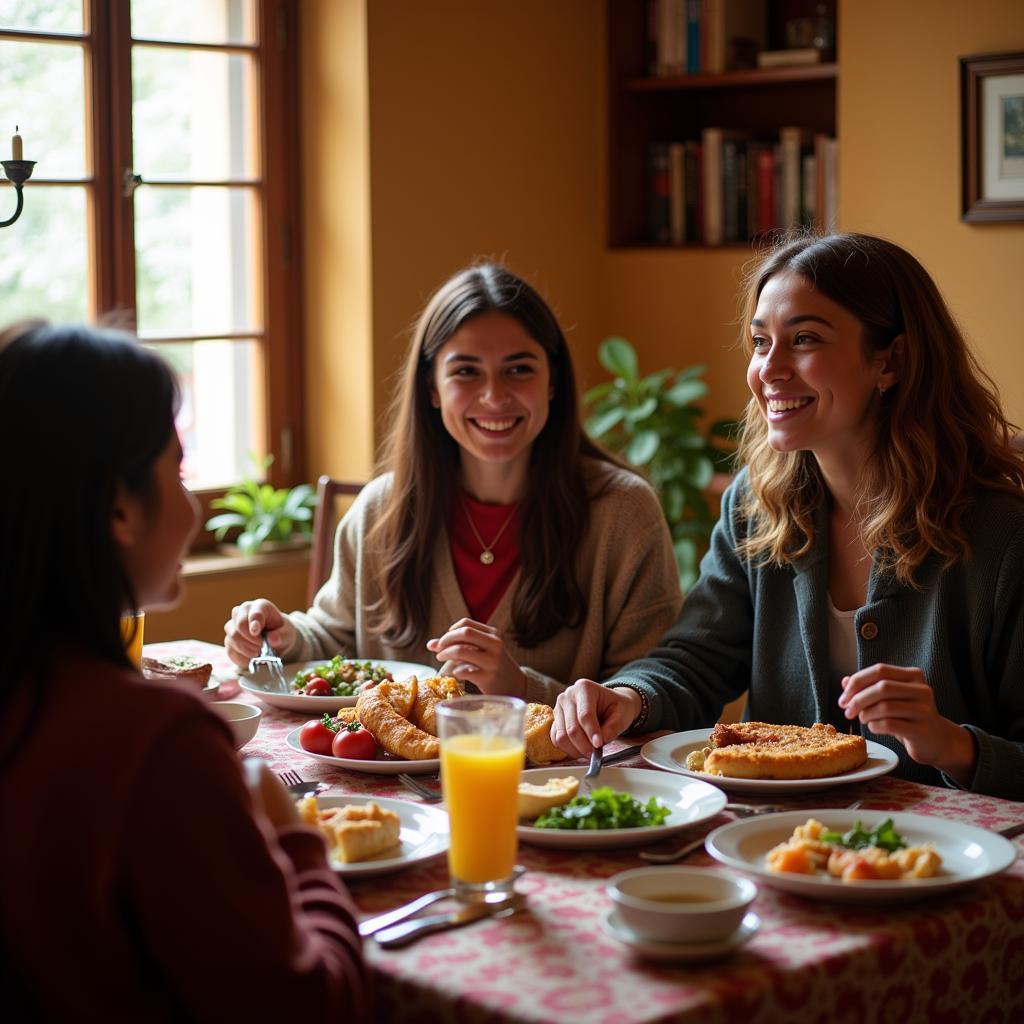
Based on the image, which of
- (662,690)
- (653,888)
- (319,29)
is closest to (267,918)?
(653,888)

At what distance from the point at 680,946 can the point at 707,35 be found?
3552mm

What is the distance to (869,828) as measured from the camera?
1.50 meters

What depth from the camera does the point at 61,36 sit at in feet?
11.8

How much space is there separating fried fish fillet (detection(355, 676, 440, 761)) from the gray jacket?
1.05ft

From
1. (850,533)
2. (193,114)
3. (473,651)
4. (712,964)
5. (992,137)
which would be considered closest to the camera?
(712,964)

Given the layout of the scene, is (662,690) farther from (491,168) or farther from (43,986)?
(491,168)

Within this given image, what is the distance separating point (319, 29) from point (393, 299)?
0.77 metres

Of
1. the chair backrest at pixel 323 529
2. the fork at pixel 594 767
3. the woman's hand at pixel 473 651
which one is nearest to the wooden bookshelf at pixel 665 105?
the chair backrest at pixel 323 529

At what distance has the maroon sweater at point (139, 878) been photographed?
40.6 inches

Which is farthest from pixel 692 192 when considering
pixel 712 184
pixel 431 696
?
pixel 431 696

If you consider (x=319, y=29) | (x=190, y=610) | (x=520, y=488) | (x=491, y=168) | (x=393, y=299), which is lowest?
(x=190, y=610)

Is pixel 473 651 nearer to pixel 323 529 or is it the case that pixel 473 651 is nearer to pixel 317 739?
pixel 317 739

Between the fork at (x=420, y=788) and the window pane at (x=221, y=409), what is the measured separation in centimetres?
241

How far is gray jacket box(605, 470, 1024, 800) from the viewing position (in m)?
1.92
